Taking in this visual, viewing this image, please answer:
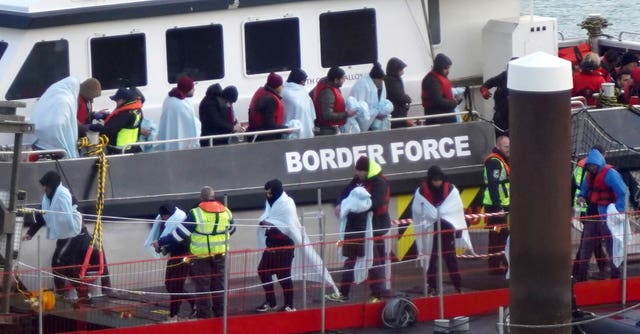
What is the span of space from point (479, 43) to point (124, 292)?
458 centimetres

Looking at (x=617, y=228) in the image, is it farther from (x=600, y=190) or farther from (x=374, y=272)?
(x=374, y=272)

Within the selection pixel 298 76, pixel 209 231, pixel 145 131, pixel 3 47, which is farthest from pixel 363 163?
pixel 3 47

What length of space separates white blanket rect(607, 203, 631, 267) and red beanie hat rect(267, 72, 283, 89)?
2929mm

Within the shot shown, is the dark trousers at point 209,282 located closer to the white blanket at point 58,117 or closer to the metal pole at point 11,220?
the metal pole at point 11,220

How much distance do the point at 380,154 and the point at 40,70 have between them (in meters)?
2.99

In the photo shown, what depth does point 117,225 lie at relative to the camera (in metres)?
11.5

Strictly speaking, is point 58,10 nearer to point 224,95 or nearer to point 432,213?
point 224,95

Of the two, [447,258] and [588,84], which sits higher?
[588,84]

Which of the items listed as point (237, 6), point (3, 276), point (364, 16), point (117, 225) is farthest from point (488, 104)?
point (3, 276)

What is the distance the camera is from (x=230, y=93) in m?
11.9

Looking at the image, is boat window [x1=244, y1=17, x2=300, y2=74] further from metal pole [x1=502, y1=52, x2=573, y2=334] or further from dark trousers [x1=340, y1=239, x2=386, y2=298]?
metal pole [x1=502, y1=52, x2=573, y2=334]

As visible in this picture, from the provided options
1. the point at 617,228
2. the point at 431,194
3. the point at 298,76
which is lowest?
the point at 617,228

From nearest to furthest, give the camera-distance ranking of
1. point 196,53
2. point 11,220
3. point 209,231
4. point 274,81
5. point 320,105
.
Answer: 1. point 11,220
2. point 209,231
3. point 274,81
4. point 320,105
5. point 196,53

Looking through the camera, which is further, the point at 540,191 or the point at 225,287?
the point at 225,287
